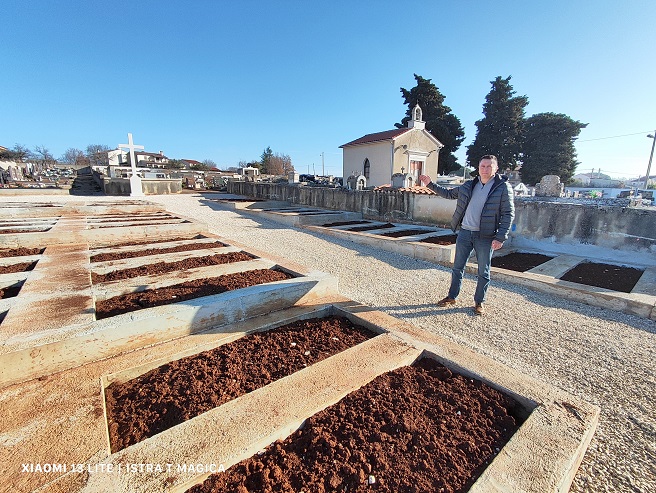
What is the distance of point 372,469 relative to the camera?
5.04 feet

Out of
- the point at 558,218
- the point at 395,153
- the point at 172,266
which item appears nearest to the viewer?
the point at 172,266

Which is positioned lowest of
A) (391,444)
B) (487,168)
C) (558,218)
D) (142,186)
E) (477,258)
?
(391,444)

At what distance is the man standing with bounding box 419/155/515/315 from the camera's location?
136 inches

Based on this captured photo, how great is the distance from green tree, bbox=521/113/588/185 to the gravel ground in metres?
35.8

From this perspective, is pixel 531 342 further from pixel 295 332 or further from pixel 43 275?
pixel 43 275

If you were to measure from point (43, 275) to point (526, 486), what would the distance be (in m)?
5.06

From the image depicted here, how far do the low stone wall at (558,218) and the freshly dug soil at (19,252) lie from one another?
31.1 feet

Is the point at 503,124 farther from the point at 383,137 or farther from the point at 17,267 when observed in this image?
the point at 17,267

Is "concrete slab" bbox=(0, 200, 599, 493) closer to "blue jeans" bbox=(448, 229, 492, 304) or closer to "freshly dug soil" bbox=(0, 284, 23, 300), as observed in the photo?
"freshly dug soil" bbox=(0, 284, 23, 300)

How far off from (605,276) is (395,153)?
21.4 metres

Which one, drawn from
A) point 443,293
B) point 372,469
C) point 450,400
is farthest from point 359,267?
point 372,469

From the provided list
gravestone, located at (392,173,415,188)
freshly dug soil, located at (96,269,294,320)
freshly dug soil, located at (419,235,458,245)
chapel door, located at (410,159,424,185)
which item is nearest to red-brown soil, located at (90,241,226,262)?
freshly dug soil, located at (96,269,294,320)

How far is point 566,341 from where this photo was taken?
3184mm

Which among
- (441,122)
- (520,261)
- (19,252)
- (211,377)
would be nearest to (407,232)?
(520,261)
